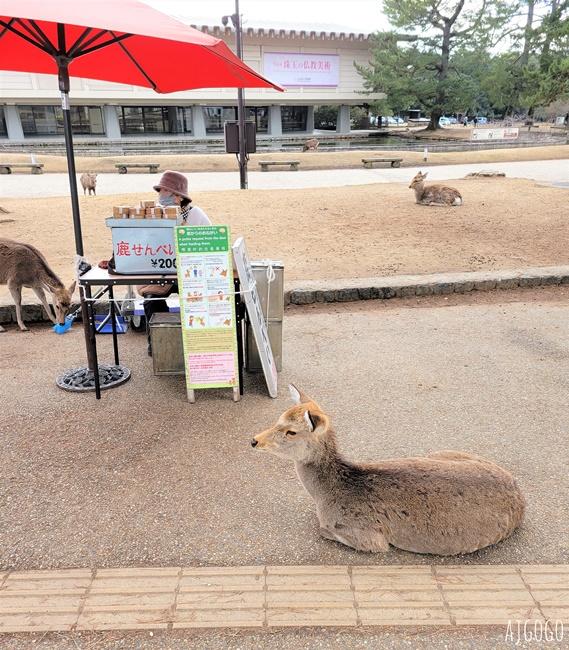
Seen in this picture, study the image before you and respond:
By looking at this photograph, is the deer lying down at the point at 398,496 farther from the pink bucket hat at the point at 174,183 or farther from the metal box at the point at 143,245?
the pink bucket hat at the point at 174,183

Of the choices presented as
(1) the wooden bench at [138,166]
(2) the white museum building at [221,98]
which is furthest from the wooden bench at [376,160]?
(2) the white museum building at [221,98]

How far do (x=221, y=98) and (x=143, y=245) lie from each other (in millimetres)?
40662

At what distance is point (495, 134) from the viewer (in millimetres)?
35844

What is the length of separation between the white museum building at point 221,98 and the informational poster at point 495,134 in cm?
1388

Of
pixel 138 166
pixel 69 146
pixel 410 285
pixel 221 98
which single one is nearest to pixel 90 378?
pixel 69 146

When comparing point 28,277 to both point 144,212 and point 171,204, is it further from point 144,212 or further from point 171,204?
point 144,212

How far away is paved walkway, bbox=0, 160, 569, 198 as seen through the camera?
18.1 meters

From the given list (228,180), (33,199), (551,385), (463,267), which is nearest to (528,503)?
(551,385)

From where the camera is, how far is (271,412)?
167 inches

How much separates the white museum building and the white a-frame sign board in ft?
128

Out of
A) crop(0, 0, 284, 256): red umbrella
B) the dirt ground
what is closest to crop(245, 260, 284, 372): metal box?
crop(0, 0, 284, 256): red umbrella

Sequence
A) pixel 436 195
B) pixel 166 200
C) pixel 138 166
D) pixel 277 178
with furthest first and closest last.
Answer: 1. pixel 138 166
2. pixel 277 178
3. pixel 436 195
4. pixel 166 200

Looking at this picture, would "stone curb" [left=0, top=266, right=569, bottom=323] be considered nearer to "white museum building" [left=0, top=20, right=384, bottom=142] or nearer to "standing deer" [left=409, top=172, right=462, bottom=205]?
"standing deer" [left=409, top=172, right=462, bottom=205]

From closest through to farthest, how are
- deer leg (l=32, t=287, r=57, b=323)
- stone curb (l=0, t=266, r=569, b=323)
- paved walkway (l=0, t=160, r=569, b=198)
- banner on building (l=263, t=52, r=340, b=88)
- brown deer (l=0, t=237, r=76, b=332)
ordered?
brown deer (l=0, t=237, r=76, b=332) < deer leg (l=32, t=287, r=57, b=323) < stone curb (l=0, t=266, r=569, b=323) < paved walkway (l=0, t=160, r=569, b=198) < banner on building (l=263, t=52, r=340, b=88)
